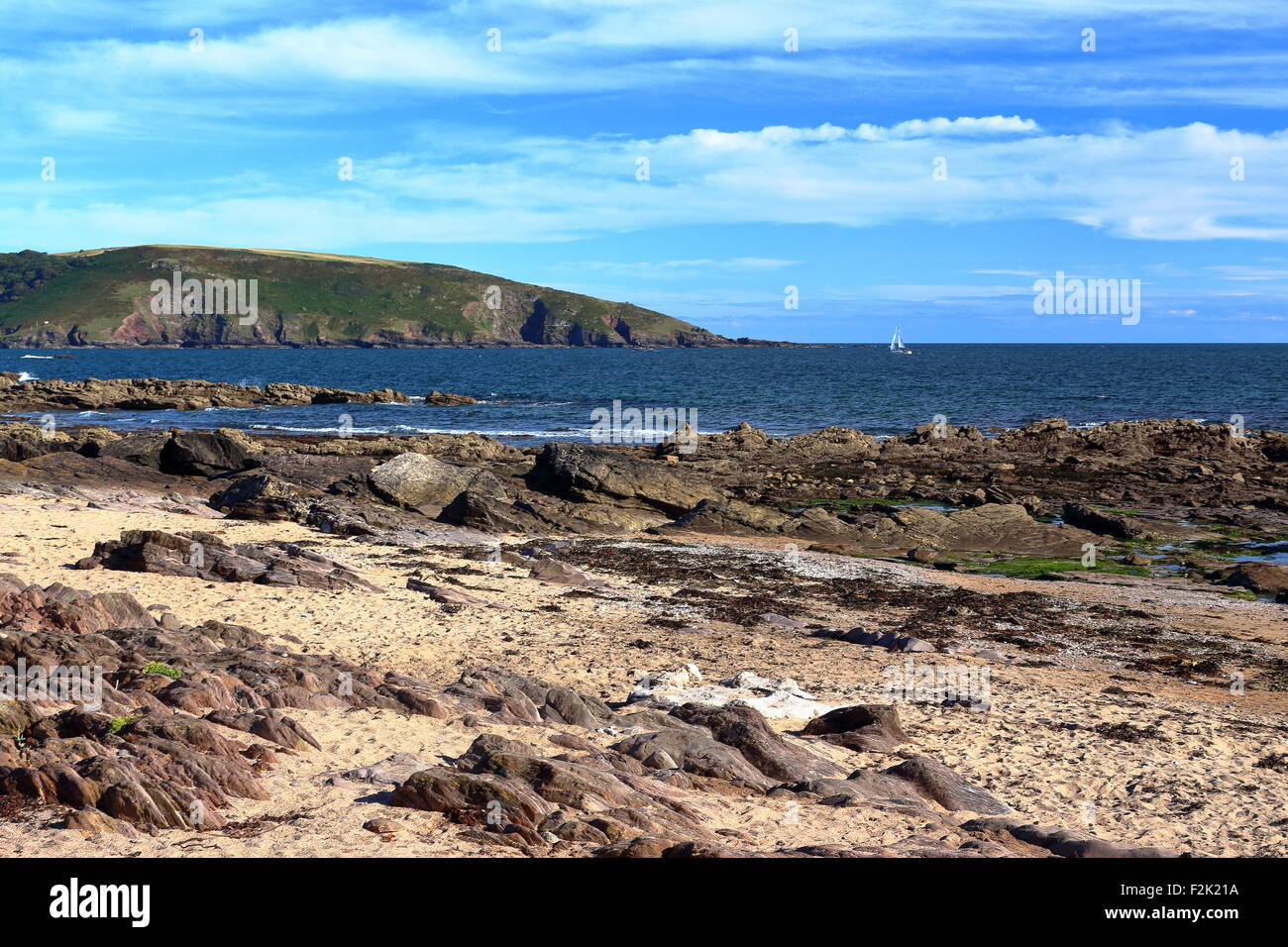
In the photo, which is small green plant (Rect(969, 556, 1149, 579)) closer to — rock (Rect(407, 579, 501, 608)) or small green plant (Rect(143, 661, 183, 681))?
rock (Rect(407, 579, 501, 608))

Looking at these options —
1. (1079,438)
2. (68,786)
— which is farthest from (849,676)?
(1079,438)

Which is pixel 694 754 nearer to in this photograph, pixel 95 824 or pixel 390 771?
pixel 390 771

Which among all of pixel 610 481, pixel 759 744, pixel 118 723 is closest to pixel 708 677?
pixel 759 744

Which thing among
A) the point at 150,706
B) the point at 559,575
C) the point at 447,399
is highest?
the point at 447,399

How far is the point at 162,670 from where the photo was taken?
11.6 meters

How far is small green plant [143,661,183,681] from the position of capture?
11.5 meters

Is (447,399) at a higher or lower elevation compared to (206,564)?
higher

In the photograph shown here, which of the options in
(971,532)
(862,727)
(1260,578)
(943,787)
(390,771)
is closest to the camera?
(390,771)

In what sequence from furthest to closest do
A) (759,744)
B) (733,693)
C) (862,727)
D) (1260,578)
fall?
(1260,578) < (733,693) < (862,727) < (759,744)

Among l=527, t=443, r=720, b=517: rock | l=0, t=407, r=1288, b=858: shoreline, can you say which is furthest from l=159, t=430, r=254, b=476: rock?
l=527, t=443, r=720, b=517: rock

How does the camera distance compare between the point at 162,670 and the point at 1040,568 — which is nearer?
the point at 162,670

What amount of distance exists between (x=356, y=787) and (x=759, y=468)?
34348 mm

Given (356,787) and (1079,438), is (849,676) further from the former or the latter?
(1079,438)

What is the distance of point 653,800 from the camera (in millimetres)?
9539
